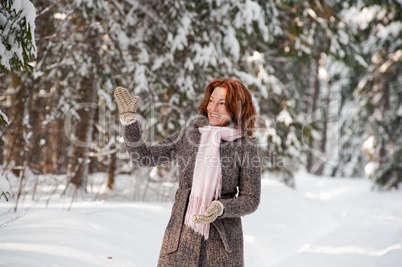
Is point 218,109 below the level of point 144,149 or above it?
above

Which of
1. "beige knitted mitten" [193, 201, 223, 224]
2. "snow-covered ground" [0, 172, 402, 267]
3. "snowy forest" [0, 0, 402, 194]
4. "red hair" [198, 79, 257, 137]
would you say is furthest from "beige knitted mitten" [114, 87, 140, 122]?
"snowy forest" [0, 0, 402, 194]

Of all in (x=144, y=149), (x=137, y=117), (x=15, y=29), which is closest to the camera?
(x=144, y=149)

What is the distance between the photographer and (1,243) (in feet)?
10.4

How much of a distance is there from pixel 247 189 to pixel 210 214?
13.0 inches

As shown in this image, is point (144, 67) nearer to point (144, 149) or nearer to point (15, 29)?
point (15, 29)

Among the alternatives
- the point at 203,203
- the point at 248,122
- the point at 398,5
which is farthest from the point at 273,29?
the point at 203,203

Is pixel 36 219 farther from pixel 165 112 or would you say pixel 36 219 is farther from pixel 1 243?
pixel 165 112

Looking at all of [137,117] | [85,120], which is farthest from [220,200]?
[85,120]

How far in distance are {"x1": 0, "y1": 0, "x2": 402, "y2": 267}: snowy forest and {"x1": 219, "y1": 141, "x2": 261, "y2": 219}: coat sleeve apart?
1.61 metres

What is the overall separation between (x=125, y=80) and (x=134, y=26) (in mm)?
988

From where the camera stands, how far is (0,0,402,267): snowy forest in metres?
3.76

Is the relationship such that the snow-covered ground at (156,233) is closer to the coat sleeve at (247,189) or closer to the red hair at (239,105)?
the coat sleeve at (247,189)

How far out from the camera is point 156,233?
4.66 meters

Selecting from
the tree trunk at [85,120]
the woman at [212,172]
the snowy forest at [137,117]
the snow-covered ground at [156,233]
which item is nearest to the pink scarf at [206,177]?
the woman at [212,172]
